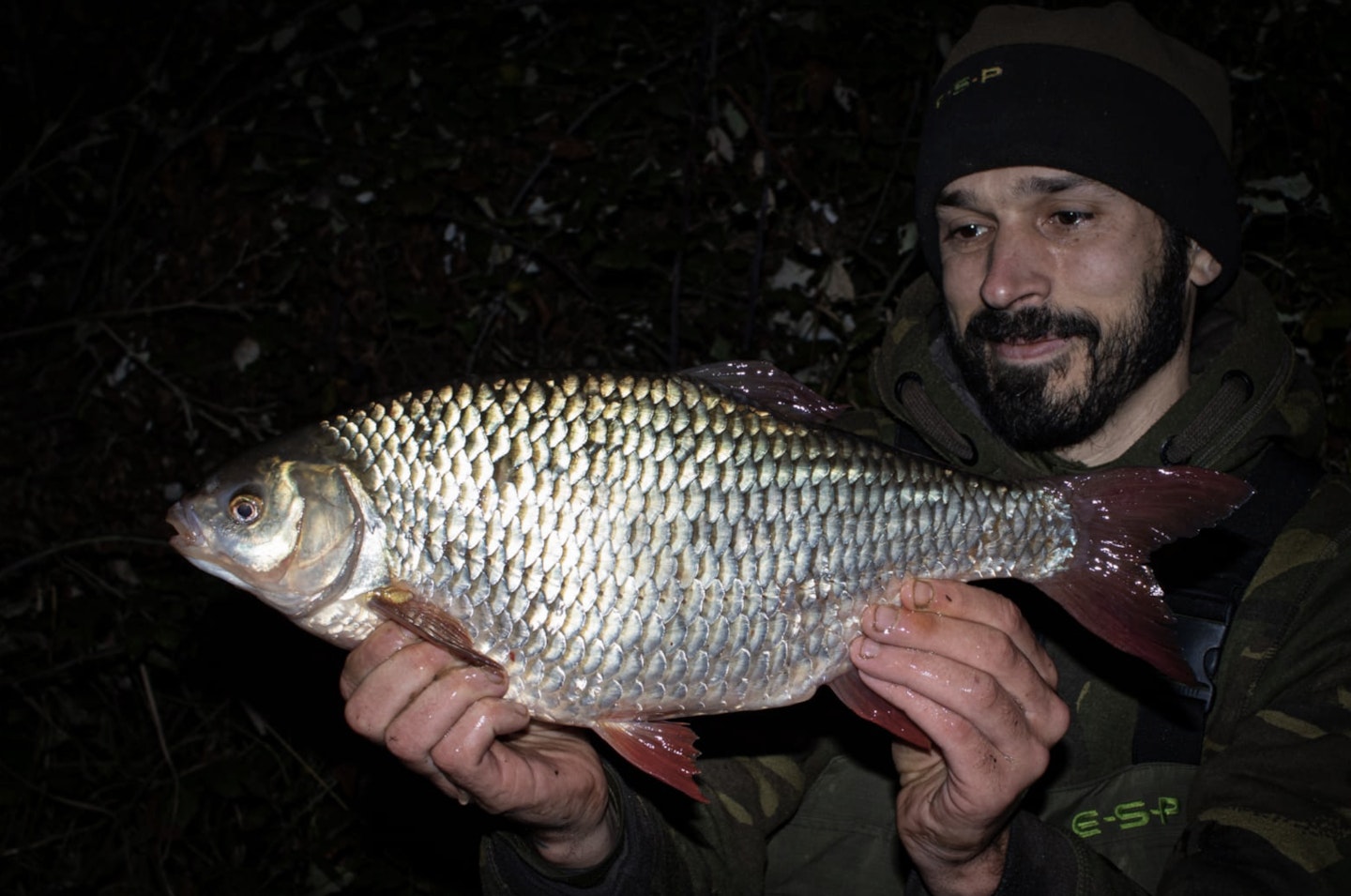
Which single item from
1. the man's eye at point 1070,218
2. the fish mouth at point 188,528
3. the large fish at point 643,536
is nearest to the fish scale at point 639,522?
the large fish at point 643,536

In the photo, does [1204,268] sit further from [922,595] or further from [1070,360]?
[922,595]

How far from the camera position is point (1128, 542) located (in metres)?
1.48

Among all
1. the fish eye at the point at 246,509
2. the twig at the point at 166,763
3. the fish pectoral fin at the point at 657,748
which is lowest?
the twig at the point at 166,763

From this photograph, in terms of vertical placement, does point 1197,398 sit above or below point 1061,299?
below

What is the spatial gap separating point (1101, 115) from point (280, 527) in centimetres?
166

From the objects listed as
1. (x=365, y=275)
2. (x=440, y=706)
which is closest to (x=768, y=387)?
(x=440, y=706)

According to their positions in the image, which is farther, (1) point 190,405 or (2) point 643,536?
(1) point 190,405

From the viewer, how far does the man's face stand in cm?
194

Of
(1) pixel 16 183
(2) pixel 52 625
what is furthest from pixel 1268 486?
(1) pixel 16 183

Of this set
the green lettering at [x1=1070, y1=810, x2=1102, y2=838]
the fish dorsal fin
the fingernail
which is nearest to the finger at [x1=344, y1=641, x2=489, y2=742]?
the fish dorsal fin

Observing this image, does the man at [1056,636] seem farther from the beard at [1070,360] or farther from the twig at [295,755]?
the twig at [295,755]

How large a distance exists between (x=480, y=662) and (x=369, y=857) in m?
1.98

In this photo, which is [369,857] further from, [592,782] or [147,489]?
[592,782]

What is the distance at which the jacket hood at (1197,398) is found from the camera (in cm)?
192
